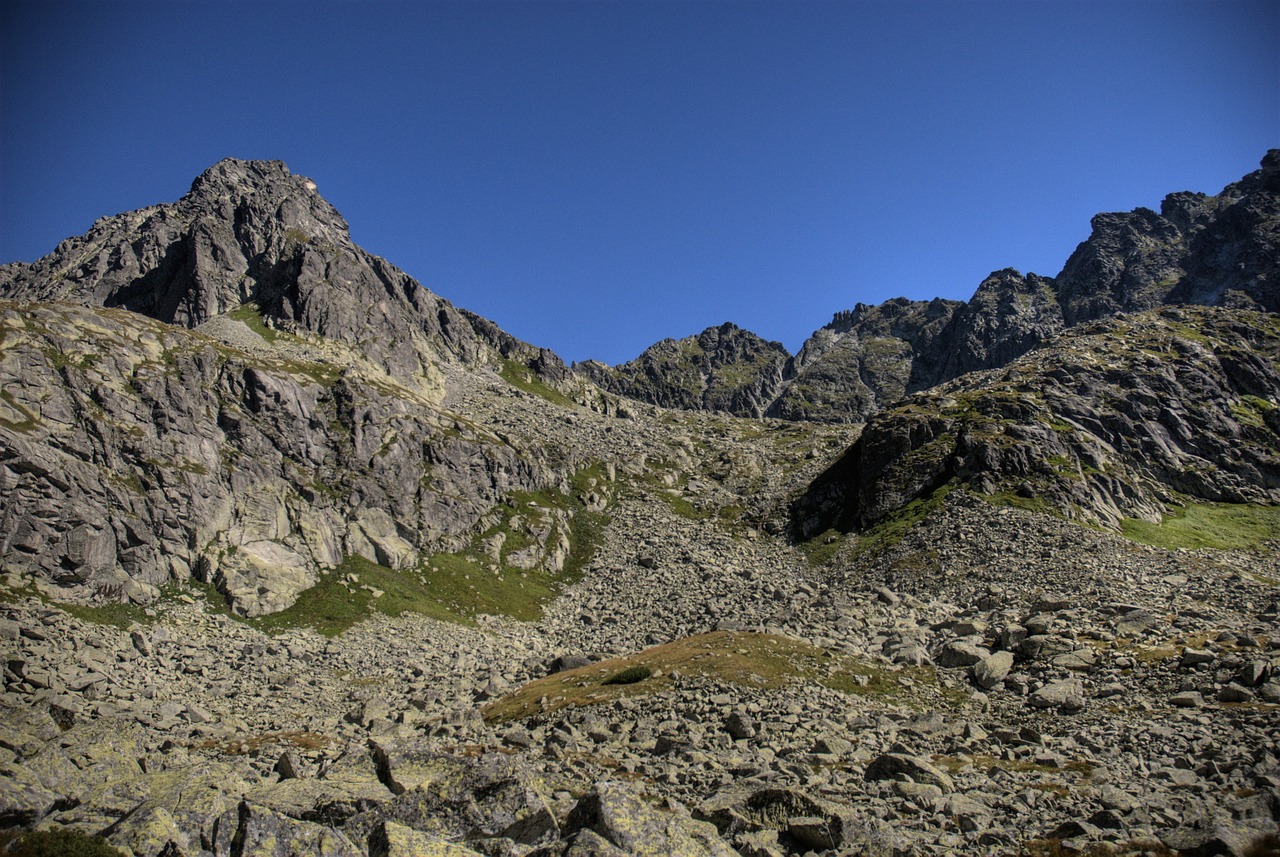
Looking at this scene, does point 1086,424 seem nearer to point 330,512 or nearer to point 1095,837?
point 1095,837

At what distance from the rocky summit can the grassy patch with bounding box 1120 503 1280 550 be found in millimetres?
727

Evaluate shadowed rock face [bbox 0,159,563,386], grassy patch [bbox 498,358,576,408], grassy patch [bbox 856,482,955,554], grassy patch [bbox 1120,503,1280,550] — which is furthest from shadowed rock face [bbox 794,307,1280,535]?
shadowed rock face [bbox 0,159,563,386]

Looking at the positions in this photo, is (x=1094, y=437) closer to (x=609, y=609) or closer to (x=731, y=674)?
(x=609, y=609)

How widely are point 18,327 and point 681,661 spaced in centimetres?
7227

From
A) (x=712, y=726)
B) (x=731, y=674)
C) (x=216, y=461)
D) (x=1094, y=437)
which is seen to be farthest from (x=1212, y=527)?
(x=216, y=461)

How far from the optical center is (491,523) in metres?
90.7

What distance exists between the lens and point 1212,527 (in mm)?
75938

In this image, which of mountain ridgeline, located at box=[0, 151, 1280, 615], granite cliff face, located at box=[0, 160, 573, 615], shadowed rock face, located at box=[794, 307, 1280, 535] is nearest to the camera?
granite cliff face, located at box=[0, 160, 573, 615]

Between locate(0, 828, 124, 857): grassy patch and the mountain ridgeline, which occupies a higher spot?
the mountain ridgeline

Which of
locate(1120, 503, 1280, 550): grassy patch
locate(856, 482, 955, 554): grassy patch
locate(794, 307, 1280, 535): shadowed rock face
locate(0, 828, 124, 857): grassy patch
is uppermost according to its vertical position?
locate(794, 307, 1280, 535): shadowed rock face

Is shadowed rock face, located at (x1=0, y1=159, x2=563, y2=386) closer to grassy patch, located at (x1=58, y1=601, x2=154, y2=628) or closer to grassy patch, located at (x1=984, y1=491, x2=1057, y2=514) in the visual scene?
grassy patch, located at (x1=58, y1=601, x2=154, y2=628)

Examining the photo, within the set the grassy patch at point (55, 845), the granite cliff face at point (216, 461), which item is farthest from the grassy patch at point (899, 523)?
the grassy patch at point (55, 845)

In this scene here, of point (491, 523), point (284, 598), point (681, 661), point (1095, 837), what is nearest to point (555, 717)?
point (681, 661)

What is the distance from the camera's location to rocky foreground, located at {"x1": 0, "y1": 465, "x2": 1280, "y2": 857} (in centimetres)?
1588
